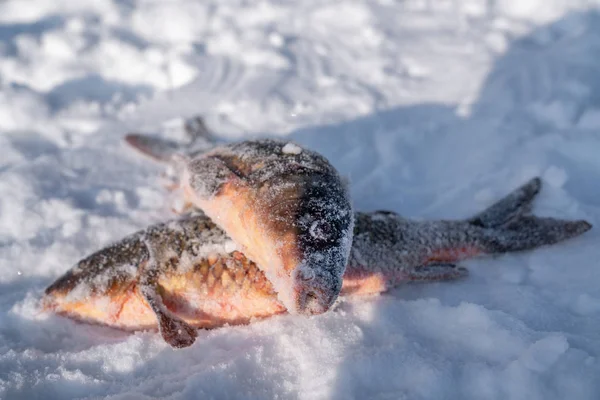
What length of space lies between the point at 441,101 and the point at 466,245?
1814mm

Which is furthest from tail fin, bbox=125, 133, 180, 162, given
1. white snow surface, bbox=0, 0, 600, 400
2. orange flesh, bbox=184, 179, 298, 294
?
orange flesh, bbox=184, 179, 298, 294

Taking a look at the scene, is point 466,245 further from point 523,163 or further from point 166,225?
→ point 166,225

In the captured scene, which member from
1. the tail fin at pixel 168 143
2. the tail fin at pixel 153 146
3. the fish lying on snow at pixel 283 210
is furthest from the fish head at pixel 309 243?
the tail fin at pixel 153 146

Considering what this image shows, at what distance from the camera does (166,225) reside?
9.16 ft

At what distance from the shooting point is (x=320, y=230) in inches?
83.0

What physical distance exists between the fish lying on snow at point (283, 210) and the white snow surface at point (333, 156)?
463 mm

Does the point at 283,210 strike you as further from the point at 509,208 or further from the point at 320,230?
the point at 509,208

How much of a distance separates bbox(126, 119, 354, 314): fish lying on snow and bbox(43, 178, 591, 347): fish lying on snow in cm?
18

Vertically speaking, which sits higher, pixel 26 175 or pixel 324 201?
pixel 324 201

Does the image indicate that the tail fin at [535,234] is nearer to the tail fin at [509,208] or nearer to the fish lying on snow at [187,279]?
the tail fin at [509,208]

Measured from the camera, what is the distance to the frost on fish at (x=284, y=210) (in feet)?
6.60

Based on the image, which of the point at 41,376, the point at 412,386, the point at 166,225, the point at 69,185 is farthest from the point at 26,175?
the point at 412,386

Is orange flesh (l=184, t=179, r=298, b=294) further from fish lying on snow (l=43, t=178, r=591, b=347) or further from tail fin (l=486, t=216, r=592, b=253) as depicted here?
tail fin (l=486, t=216, r=592, b=253)

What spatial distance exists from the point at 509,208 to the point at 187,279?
1.99 m
